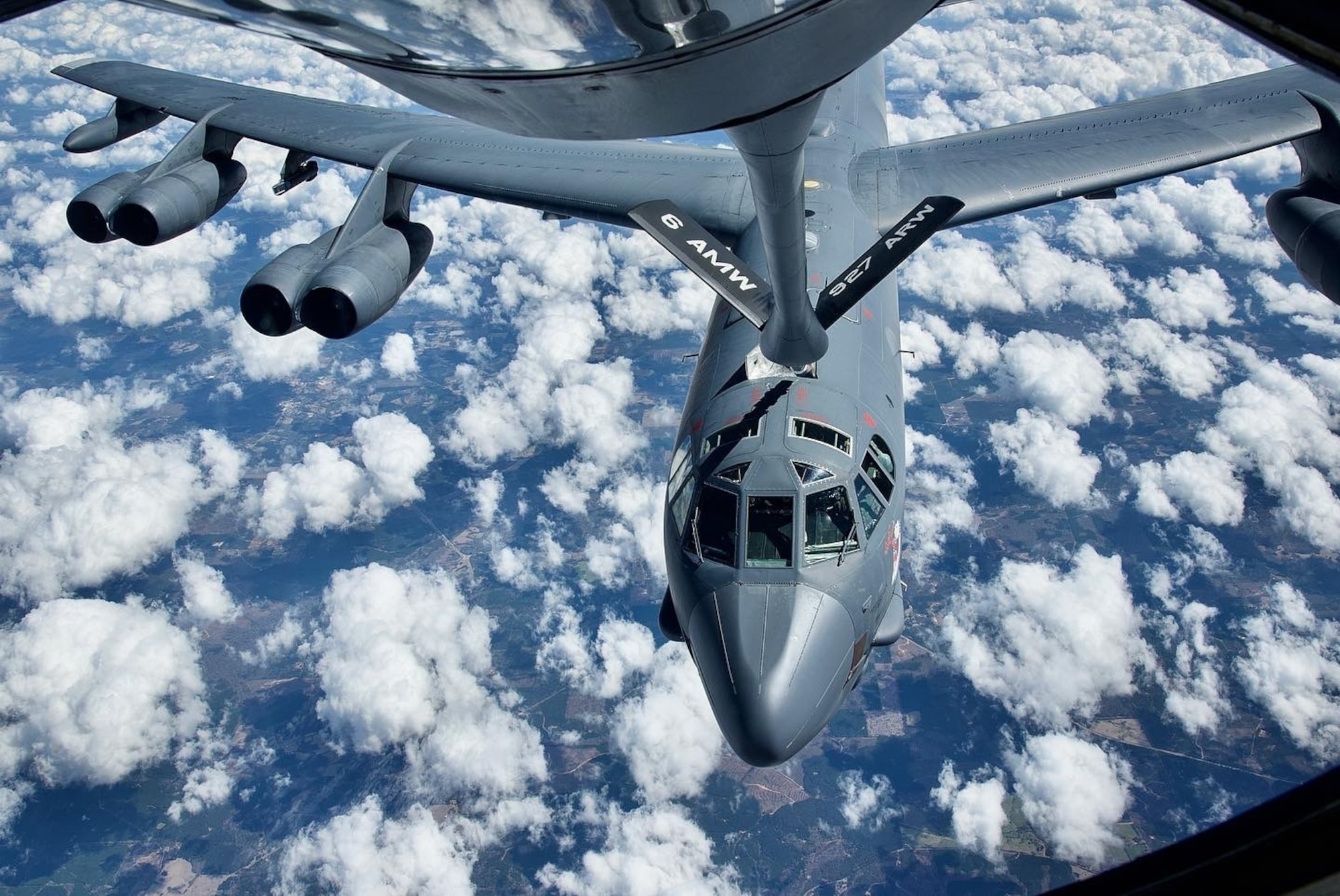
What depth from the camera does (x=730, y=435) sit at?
10539mm

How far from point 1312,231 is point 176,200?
2192cm

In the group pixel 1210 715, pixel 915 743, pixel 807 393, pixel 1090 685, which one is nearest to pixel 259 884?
pixel 915 743

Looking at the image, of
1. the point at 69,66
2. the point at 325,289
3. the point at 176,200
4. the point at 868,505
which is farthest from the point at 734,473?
the point at 69,66

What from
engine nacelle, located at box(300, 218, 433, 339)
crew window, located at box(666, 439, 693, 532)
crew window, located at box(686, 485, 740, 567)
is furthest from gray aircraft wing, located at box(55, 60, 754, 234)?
crew window, located at box(686, 485, 740, 567)

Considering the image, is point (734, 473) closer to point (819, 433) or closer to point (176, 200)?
point (819, 433)

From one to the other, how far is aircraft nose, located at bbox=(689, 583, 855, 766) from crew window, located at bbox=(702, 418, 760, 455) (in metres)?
2.19

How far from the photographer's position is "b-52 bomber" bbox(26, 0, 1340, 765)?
6.66 feet

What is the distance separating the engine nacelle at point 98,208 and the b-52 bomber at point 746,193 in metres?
0.09

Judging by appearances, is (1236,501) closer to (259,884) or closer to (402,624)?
(402,624)

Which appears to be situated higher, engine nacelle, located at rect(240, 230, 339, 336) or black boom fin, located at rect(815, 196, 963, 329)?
black boom fin, located at rect(815, 196, 963, 329)

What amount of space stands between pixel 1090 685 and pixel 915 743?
22.0 metres

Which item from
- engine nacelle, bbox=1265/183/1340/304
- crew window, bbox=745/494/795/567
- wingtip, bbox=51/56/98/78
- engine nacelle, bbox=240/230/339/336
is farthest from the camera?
wingtip, bbox=51/56/98/78

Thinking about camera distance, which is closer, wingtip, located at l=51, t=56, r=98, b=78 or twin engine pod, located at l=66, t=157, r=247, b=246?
twin engine pod, located at l=66, t=157, r=247, b=246

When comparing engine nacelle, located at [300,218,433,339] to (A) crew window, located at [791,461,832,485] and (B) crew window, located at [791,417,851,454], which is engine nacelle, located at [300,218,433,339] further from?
(A) crew window, located at [791,461,832,485]
